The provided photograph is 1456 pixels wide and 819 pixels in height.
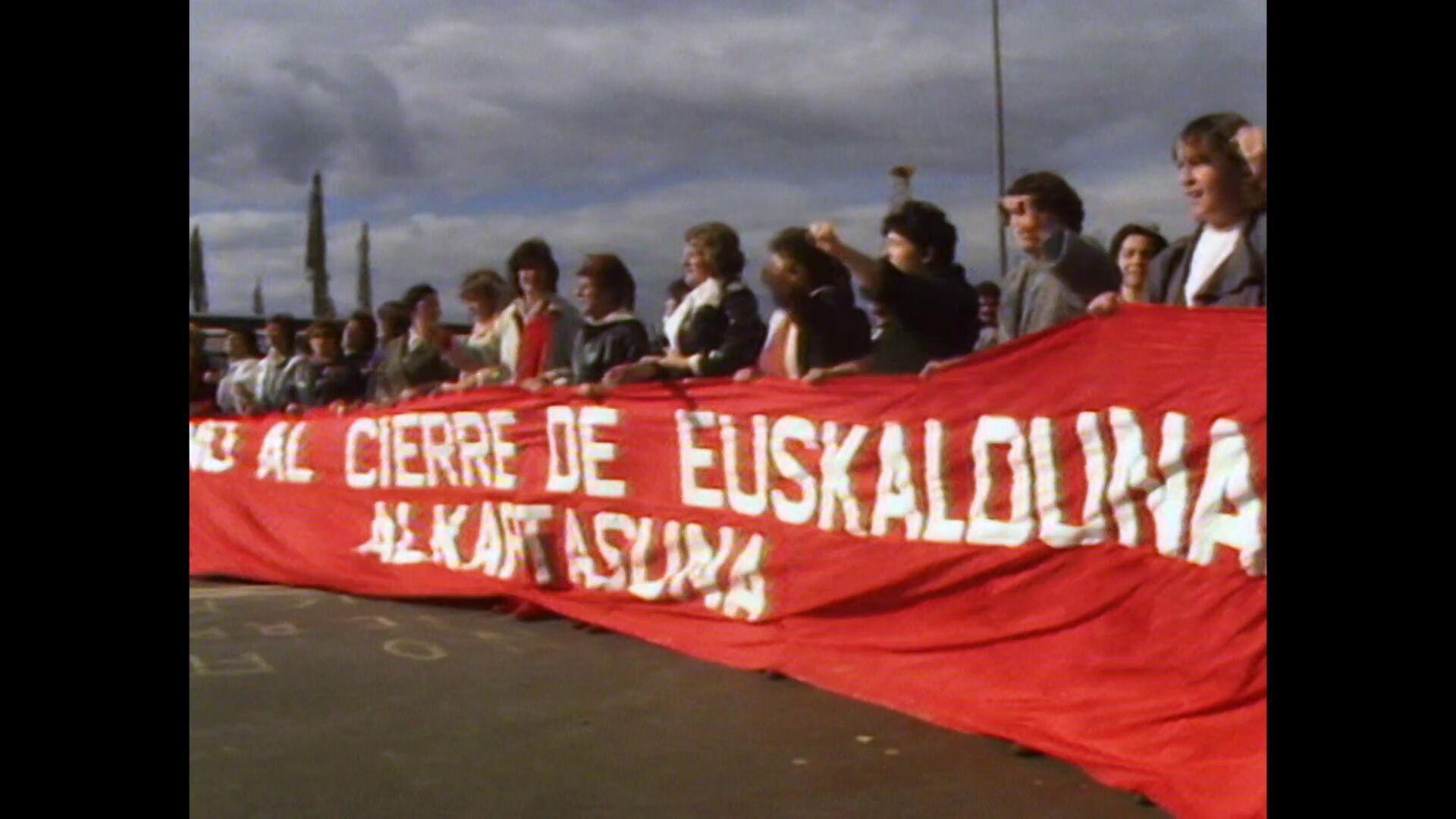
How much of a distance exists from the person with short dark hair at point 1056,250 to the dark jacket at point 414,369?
5.02m

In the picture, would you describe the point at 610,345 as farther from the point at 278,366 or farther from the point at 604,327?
the point at 278,366

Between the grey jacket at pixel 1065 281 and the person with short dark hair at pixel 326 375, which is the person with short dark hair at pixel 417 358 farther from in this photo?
the grey jacket at pixel 1065 281

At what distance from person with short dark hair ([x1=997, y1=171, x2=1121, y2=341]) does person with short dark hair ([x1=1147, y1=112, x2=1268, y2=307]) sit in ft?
1.70

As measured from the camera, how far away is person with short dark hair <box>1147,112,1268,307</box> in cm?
503

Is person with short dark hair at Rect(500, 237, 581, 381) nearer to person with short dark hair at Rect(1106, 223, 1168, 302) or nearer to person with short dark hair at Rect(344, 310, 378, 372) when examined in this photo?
person with short dark hair at Rect(344, 310, 378, 372)

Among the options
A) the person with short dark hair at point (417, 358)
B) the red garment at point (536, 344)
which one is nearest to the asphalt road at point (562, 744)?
the red garment at point (536, 344)

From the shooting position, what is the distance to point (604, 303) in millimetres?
8695

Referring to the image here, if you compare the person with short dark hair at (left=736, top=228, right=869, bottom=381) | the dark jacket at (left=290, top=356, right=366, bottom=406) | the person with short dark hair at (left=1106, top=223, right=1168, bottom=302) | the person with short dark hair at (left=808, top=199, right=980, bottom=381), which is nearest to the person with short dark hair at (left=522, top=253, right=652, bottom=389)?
the person with short dark hair at (left=736, top=228, right=869, bottom=381)

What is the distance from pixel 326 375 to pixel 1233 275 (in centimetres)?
747

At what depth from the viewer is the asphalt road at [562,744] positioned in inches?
188

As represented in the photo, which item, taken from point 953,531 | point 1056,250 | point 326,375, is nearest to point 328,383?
point 326,375

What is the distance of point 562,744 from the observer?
5.52 metres

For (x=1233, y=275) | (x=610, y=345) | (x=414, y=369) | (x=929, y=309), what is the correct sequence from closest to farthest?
(x=1233, y=275), (x=929, y=309), (x=610, y=345), (x=414, y=369)

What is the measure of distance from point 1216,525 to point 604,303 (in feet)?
14.9
